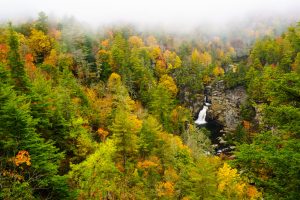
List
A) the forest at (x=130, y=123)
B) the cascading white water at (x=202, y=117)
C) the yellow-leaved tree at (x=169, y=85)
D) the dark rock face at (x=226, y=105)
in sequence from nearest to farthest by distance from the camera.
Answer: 1. the forest at (x=130, y=123)
2. the yellow-leaved tree at (x=169, y=85)
3. the dark rock face at (x=226, y=105)
4. the cascading white water at (x=202, y=117)

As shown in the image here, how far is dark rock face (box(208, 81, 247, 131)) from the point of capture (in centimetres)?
10631

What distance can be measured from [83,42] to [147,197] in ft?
187

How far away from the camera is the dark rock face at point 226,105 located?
10631 cm

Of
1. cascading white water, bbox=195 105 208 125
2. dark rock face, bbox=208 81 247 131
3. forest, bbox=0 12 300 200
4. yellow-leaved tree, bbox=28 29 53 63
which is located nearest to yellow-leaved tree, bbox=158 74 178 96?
forest, bbox=0 12 300 200

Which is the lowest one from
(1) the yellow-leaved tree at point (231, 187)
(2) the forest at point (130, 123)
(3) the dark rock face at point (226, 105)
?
(3) the dark rock face at point (226, 105)

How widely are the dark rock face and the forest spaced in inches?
13.3

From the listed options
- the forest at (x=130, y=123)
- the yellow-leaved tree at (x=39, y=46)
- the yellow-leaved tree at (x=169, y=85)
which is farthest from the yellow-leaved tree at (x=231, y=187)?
the yellow-leaved tree at (x=169, y=85)

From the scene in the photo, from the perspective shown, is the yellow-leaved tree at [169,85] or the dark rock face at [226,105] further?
the dark rock face at [226,105]

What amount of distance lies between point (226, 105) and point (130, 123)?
76107mm

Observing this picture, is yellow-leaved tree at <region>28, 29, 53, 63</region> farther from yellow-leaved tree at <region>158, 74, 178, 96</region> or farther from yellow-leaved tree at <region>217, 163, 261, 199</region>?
yellow-leaved tree at <region>217, 163, 261, 199</region>

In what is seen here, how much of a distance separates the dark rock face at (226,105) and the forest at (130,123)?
0.34m

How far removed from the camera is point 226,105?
113000mm

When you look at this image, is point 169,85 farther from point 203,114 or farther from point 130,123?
point 130,123

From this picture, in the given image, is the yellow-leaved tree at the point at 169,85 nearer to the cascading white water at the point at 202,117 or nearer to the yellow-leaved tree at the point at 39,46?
the cascading white water at the point at 202,117
